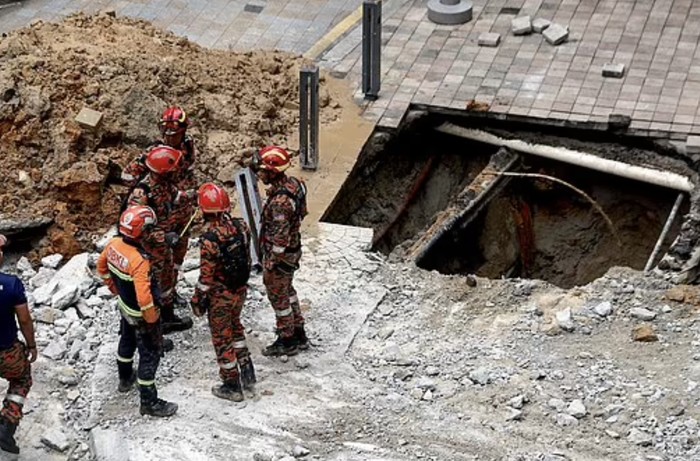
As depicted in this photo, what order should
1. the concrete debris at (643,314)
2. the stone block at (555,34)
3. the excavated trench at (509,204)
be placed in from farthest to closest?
the stone block at (555,34)
the excavated trench at (509,204)
the concrete debris at (643,314)

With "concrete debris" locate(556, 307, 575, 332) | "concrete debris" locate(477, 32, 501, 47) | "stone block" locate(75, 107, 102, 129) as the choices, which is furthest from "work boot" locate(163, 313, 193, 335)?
"concrete debris" locate(477, 32, 501, 47)

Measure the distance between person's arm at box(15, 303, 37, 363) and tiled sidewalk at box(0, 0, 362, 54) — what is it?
250 inches

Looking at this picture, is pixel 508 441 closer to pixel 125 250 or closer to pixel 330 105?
pixel 125 250

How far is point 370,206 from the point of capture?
12.4 m

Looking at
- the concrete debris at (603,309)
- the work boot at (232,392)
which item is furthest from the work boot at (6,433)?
the concrete debris at (603,309)

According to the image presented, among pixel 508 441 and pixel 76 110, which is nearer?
pixel 508 441

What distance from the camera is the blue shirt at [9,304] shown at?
790 centimetres

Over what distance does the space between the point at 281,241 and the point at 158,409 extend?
1.44 metres

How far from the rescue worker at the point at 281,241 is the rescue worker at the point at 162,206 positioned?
652 mm

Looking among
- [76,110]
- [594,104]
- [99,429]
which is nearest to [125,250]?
[99,429]

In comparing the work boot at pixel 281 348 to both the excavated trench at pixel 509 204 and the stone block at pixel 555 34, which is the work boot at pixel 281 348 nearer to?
the excavated trench at pixel 509 204

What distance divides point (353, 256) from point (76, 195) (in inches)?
97.8

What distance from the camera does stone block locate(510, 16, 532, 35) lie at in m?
13.8

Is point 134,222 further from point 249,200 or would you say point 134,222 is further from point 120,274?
point 249,200
